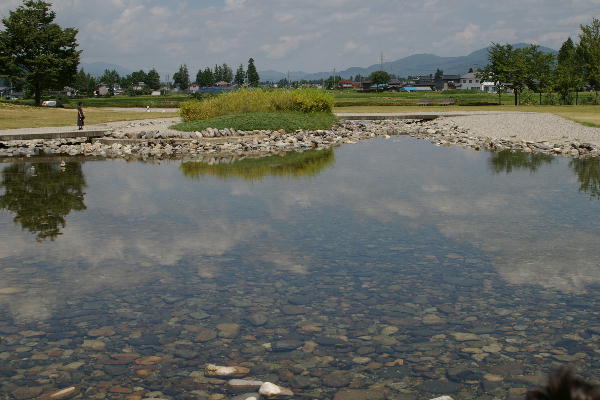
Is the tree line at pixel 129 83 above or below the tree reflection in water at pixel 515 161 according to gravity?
above

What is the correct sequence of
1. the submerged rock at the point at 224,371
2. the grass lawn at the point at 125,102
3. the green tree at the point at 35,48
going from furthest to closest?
the grass lawn at the point at 125,102, the green tree at the point at 35,48, the submerged rock at the point at 224,371

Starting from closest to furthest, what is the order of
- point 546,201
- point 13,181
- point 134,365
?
point 134,365
point 546,201
point 13,181

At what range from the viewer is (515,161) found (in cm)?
2105

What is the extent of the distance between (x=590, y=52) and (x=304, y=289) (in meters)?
66.5

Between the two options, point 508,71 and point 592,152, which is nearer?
point 592,152

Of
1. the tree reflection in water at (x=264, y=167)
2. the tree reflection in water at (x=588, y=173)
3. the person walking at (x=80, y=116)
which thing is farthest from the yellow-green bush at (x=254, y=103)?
the tree reflection in water at (x=588, y=173)

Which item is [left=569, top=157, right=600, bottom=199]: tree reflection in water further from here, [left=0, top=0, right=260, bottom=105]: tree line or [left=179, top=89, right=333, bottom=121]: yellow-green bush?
[left=0, top=0, right=260, bottom=105]: tree line

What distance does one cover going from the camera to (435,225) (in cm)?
1090

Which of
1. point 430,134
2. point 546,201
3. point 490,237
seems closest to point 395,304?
point 490,237

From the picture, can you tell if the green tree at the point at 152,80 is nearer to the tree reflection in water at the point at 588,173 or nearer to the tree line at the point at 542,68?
the tree line at the point at 542,68

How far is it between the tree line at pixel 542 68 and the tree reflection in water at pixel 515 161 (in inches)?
1717

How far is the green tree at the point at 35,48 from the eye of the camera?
203 feet

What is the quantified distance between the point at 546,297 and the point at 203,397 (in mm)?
4381

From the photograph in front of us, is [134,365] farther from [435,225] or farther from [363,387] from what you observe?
[435,225]
